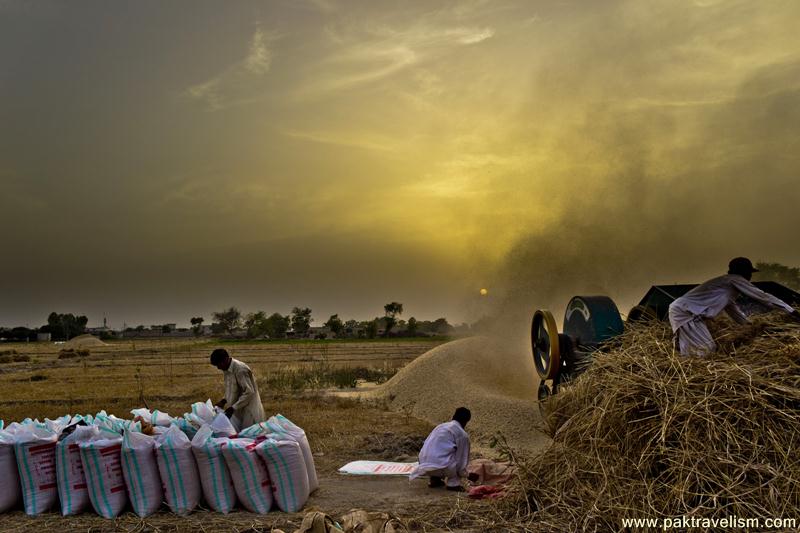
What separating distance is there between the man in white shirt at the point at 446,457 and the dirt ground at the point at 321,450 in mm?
163

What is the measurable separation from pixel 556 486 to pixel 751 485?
1.39m

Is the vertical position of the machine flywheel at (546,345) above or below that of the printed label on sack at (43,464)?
above

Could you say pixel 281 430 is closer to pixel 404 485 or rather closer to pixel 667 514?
pixel 404 485

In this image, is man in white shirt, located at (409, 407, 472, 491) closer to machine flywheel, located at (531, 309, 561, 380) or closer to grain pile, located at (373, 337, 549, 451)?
machine flywheel, located at (531, 309, 561, 380)

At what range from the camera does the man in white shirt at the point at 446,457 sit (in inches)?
253

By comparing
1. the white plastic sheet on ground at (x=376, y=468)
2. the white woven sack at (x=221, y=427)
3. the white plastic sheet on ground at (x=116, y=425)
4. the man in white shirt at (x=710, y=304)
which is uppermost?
the man in white shirt at (x=710, y=304)

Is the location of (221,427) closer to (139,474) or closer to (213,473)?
(213,473)

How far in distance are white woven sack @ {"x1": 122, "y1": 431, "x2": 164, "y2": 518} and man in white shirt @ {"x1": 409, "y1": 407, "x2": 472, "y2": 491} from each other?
2.44 metres

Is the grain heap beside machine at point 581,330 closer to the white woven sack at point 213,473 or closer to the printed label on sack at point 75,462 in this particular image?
the white woven sack at point 213,473

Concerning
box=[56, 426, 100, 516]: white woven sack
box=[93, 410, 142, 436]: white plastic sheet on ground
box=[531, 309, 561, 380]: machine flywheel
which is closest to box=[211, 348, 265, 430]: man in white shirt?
box=[93, 410, 142, 436]: white plastic sheet on ground

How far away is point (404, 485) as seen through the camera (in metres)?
6.71

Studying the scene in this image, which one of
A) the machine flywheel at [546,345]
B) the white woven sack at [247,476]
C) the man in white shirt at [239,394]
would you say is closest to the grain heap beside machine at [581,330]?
the machine flywheel at [546,345]

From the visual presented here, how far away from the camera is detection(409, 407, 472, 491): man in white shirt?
6.44m

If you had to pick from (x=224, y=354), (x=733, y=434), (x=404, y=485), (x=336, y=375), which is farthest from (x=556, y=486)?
(x=336, y=375)
